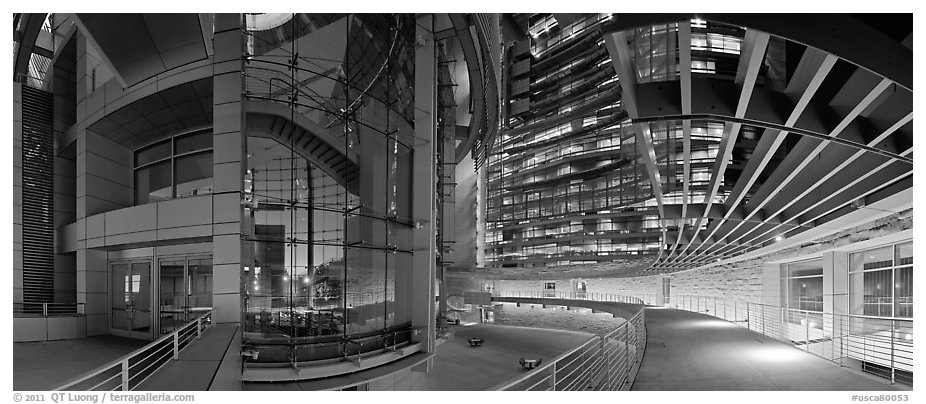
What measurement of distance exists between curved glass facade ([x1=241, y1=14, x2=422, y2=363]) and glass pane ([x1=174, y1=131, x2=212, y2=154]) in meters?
4.95

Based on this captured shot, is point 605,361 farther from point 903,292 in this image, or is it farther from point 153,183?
point 903,292

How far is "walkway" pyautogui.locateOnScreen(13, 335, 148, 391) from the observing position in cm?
852

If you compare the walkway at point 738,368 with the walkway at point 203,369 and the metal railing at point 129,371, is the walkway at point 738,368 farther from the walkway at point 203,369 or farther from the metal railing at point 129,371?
the metal railing at point 129,371

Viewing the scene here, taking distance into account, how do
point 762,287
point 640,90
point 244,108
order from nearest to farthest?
point 640,90
point 244,108
point 762,287

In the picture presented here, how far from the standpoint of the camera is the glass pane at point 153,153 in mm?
14102

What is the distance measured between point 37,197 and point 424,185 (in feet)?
38.8

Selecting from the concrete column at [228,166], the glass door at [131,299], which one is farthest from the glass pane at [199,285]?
the concrete column at [228,166]

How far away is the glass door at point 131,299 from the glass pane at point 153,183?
A: 5.81ft

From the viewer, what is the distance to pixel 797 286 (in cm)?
2792

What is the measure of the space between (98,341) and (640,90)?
1368 cm

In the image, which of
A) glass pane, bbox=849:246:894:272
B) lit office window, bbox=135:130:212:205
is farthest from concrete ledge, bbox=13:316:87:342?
glass pane, bbox=849:246:894:272

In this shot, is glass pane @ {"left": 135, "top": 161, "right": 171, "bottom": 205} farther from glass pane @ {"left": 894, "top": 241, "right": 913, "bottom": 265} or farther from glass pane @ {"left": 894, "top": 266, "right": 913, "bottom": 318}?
glass pane @ {"left": 894, "top": 266, "right": 913, "bottom": 318}
